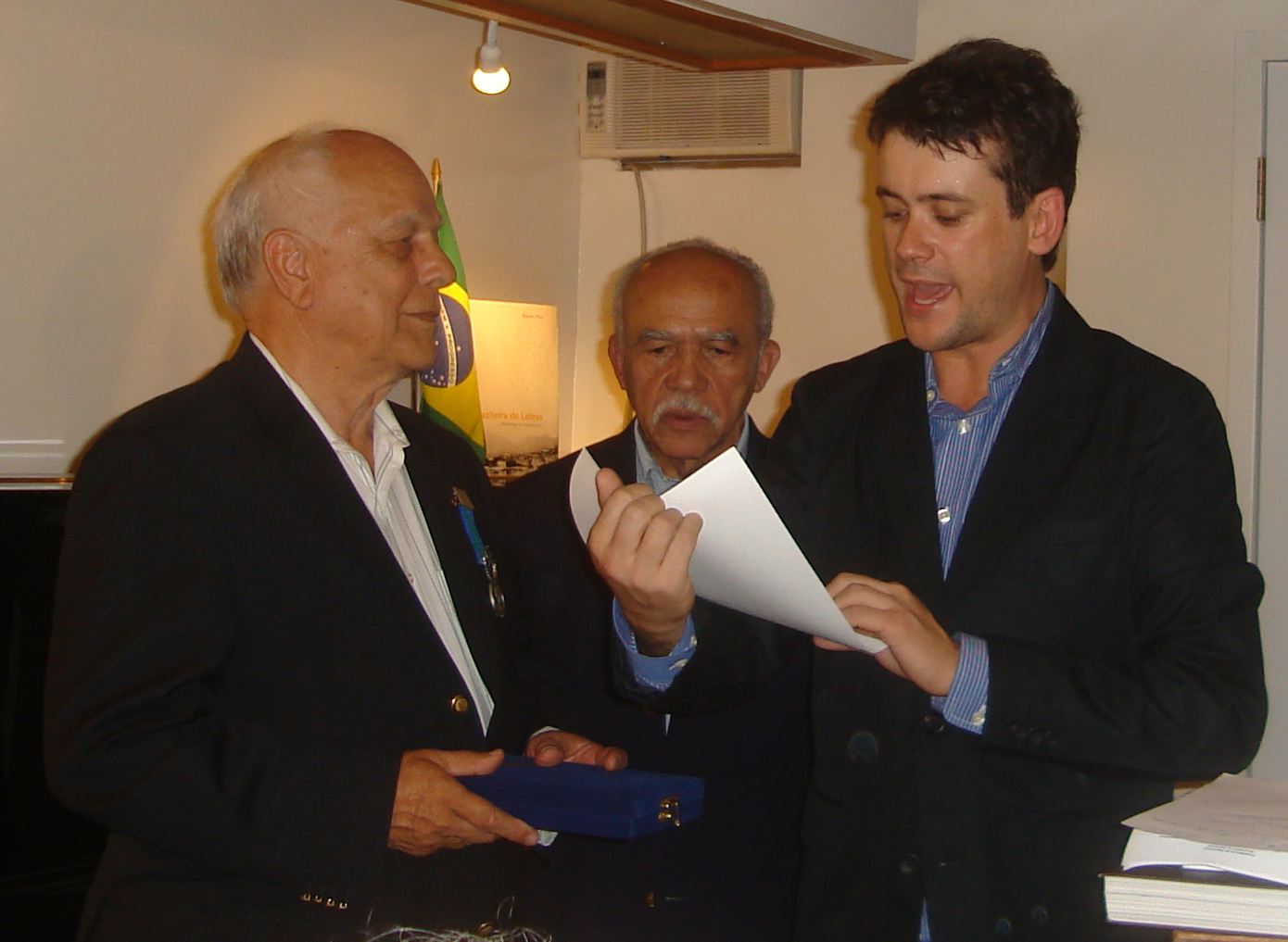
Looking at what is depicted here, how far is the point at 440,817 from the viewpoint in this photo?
1.44 meters

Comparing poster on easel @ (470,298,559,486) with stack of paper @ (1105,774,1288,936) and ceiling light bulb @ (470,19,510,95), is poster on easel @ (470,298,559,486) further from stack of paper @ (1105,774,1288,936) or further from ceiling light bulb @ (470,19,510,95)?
stack of paper @ (1105,774,1288,936)

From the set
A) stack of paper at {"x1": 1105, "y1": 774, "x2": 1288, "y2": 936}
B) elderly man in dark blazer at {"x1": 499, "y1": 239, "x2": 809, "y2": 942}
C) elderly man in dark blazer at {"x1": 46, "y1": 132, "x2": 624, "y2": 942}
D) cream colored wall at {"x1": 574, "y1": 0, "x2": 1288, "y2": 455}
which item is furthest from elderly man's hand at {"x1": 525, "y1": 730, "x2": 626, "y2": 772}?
cream colored wall at {"x1": 574, "y1": 0, "x2": 1288, "y2": 455}

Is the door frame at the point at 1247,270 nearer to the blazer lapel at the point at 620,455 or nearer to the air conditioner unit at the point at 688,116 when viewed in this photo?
the air conditioner unit at the point at 688,116

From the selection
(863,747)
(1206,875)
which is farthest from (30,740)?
(1206,875)

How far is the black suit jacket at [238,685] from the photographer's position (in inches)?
54.3

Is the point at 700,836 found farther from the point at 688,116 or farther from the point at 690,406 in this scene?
the point at 688,116

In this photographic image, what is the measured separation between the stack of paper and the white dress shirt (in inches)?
36.7

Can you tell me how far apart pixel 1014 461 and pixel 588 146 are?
2864 millimetres

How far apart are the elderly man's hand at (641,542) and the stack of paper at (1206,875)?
0.49 metres

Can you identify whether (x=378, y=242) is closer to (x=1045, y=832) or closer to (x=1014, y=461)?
(x=1014, y=461)

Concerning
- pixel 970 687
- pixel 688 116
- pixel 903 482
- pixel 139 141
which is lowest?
pixel 970 687

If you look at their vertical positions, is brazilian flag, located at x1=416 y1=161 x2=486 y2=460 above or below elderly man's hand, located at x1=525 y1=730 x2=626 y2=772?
above

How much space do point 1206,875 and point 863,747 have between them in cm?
48

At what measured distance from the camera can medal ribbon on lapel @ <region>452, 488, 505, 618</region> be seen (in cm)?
189
